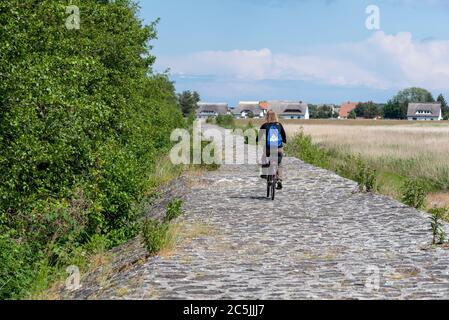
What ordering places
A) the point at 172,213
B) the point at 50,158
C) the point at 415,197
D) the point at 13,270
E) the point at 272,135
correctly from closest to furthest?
the point at 13,270, the point at 50,158, the point at 172,213, the point at 415,197, the point at 272,135

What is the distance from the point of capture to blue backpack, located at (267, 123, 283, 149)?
16442mm

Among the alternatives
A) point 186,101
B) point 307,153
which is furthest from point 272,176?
point 186,101

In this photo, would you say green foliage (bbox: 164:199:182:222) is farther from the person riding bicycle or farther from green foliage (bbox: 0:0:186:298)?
the person riding bicycle

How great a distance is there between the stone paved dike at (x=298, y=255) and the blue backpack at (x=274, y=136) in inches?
53.1

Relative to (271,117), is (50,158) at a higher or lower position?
lower

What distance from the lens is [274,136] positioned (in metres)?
16.5

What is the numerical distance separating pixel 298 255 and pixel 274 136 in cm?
695

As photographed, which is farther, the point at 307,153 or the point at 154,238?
the point at 307,153

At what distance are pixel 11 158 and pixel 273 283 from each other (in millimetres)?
5706

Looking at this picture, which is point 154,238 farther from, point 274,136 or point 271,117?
point 271,117

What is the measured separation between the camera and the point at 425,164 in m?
31.9

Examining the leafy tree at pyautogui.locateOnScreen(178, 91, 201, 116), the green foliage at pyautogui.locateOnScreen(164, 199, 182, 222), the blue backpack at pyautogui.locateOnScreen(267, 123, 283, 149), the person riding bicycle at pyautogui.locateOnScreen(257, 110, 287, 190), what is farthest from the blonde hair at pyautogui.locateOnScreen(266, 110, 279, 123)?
the leafy tree at pyautogui.locateOnScreen(178, 91, 201, 116)
